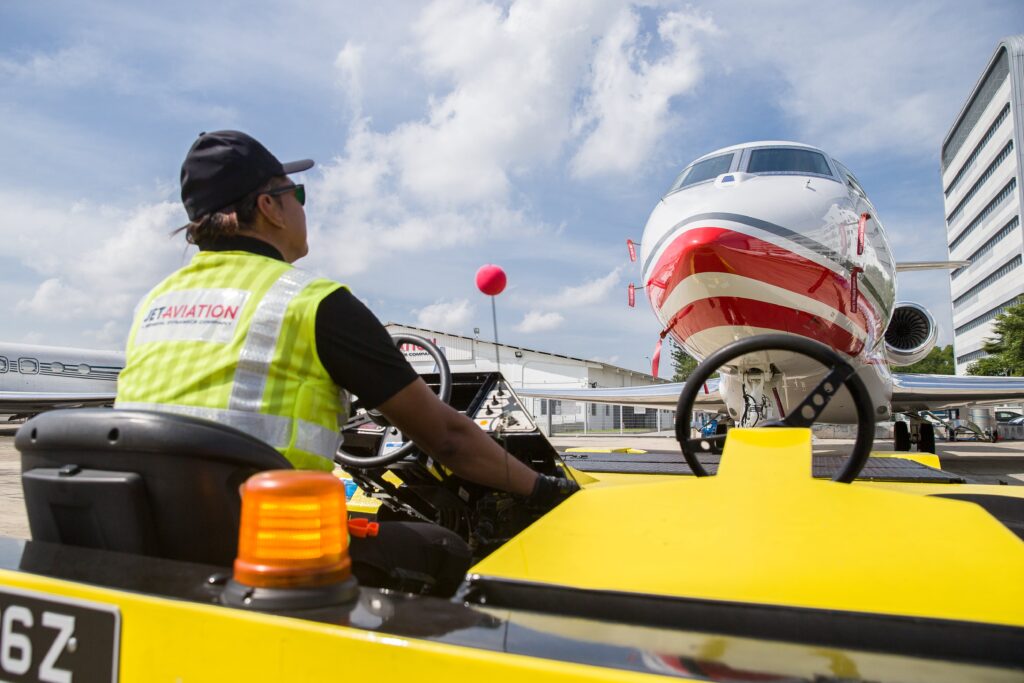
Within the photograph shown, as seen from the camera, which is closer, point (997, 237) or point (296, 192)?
point (296, 192)

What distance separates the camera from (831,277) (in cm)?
720

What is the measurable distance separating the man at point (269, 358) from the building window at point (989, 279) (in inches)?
2876

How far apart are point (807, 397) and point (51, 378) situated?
3036 cm

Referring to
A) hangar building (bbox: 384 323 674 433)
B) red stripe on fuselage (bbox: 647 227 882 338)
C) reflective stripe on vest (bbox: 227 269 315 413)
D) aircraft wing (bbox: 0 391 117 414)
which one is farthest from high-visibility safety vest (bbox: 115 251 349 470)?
hangar building (bbox: 384 323 674 433)

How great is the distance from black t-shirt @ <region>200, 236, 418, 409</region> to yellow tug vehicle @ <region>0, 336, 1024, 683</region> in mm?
283

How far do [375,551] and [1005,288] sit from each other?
76.8m

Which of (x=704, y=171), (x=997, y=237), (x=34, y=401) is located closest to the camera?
(x=704, y=171)

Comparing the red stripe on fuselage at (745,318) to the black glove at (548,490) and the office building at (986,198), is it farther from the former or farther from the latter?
the office building at (986,198)

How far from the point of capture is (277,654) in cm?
86

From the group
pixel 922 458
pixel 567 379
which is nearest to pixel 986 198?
pixel 567 379

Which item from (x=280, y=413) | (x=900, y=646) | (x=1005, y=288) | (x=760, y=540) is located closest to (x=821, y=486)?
(x=760, y=540)

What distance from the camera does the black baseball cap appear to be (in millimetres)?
1652

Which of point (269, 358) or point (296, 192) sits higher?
point (296, 192)

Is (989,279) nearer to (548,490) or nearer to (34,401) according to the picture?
(34,401)
